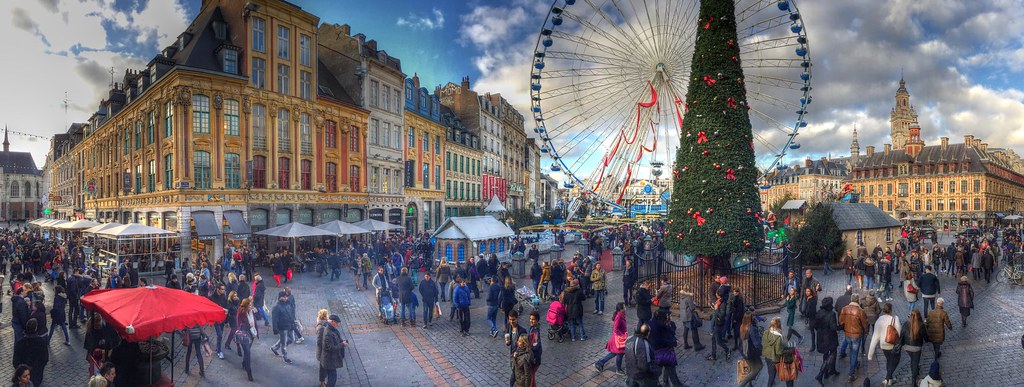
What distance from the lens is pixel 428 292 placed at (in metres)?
12.3

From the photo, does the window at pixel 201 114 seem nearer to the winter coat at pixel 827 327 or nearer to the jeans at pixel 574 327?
the jeans at pixel 574 327

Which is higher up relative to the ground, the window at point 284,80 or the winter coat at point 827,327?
the window at point 284,80

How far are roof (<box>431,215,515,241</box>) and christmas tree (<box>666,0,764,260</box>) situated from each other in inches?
413

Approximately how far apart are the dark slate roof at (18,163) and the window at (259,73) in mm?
94766

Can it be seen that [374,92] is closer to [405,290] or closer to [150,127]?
[150,127]

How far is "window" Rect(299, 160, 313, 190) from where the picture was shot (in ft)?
95.5

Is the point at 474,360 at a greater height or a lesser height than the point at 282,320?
lesser

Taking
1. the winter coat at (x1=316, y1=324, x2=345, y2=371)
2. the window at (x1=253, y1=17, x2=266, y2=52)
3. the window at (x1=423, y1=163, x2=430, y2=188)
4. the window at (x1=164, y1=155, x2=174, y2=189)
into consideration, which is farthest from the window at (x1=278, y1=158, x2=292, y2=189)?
the winter coat at (x1=316, y1=324, x2=345, y2=371)

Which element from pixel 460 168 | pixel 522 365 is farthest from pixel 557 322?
pixel 460 168

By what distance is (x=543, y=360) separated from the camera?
9.81 meters

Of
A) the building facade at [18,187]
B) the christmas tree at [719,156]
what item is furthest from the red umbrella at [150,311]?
the building facade at [18,187]

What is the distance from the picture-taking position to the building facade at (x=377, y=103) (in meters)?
33.9

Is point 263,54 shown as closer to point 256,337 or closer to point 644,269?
point 256,337

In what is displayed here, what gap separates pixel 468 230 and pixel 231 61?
16.6 meters
